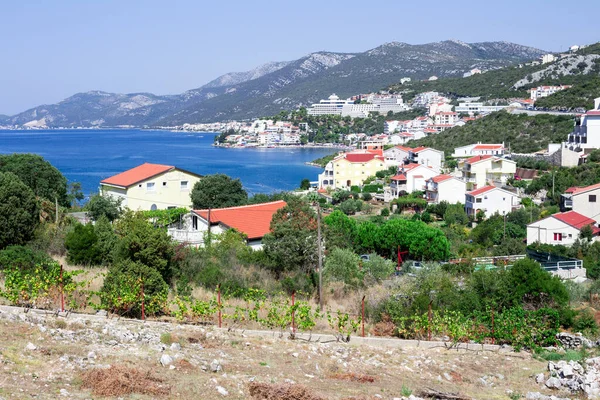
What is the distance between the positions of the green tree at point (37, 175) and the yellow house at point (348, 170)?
85.2 feet

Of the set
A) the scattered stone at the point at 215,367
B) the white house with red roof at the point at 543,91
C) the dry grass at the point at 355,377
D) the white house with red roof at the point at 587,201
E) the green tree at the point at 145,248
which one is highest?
the white house with red roof at the point at 543,91

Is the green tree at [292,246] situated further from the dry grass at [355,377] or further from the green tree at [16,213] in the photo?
the dry grass at [355,377]

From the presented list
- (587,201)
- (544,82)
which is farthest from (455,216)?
(544,82)

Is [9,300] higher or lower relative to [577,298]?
higher

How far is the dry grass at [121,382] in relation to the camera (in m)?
6.08

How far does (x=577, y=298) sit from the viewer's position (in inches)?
482

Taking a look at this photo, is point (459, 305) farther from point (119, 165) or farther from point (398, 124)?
point (398, 124)

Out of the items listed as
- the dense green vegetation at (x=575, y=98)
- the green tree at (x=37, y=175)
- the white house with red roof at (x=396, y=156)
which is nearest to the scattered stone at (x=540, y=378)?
the green tree at (x=37, y=175)

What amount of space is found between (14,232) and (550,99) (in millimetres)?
66291

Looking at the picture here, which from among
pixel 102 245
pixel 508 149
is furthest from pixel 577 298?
pixel 508 149

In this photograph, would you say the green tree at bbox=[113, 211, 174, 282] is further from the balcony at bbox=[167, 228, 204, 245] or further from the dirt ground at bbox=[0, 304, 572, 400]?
the balcony at bbox=[167, 228, 204, 245]

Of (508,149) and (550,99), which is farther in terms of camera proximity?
(550,99)

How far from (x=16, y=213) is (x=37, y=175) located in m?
15.1

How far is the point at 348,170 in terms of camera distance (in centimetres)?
5288
